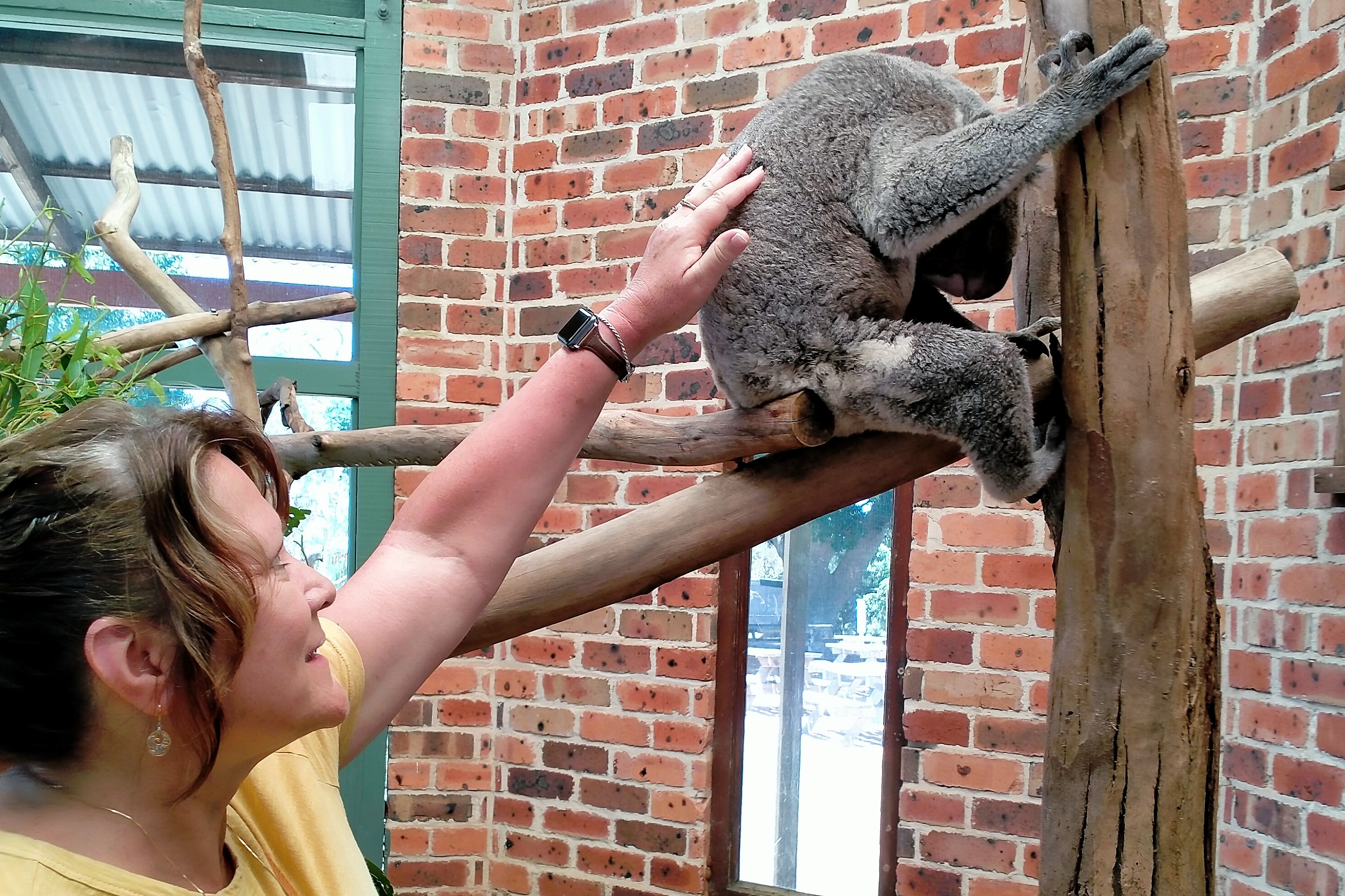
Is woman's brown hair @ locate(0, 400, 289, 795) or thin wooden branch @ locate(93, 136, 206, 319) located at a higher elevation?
thin wooden branch @ locate(93, 136, 206, 319)

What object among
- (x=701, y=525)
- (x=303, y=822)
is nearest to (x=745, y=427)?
(x=701, y=525)

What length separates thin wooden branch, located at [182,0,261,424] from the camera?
190 cm

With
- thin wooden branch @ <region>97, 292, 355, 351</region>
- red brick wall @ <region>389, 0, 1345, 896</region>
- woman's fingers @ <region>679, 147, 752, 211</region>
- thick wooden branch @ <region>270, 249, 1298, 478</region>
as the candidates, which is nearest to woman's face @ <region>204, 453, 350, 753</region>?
thick wooden branch @ <region>270, 249, 1298, 478</region>

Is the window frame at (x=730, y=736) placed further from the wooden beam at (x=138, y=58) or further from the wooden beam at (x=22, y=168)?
the wooden beam at (x=22, y=168)

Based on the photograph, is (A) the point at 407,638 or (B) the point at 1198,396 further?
(B) the point at 1198,396

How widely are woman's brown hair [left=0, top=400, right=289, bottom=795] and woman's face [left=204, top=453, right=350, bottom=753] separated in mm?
18

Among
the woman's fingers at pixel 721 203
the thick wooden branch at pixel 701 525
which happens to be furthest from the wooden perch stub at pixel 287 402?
the woman's fingers at pixel 721 203

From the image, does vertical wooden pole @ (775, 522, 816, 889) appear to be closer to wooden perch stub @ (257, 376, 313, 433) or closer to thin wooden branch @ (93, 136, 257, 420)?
wooden perch stub @ (257, 376, 313, 433)

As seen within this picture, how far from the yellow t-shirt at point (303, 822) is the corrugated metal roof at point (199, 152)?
2667 millimetres

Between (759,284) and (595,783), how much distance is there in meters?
1.93

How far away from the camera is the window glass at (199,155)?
3332mm

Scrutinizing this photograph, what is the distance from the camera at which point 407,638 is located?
1074 mm

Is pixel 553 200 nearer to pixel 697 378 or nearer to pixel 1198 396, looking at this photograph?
pixel 697 378

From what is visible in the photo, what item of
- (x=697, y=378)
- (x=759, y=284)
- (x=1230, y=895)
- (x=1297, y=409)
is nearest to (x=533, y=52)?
(x=697, y=378)
